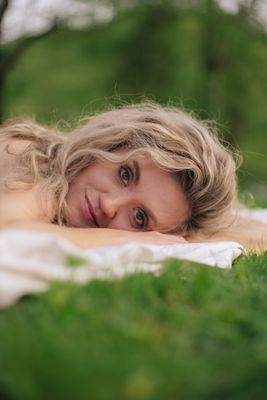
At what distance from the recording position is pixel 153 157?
3539 mm

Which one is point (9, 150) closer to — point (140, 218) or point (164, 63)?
point (140, 218)

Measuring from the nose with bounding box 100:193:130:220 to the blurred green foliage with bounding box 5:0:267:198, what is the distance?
16737 mm

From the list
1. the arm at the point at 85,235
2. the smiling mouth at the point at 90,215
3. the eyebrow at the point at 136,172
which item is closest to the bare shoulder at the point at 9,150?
the smiling mouth at the point at 90,215

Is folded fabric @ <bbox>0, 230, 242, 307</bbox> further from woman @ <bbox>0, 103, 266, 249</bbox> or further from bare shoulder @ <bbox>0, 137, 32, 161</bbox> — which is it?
bare shoulder @ <bbox>0, 137, 32, 161</bbox>

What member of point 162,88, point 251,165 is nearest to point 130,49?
point 162,88

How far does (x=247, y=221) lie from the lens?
4.61 m

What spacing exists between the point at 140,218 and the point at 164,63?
62.2ft

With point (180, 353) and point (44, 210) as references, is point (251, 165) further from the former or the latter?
point (180, 353)

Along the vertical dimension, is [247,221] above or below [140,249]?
below

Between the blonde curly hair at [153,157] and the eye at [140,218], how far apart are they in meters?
0.30

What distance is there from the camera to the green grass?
1.38 meters

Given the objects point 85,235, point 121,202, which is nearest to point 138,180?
point 121,202

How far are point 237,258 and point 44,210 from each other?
1018 millimetres

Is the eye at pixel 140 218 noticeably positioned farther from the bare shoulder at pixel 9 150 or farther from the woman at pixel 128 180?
the bare shoulder at pixel 9 150
